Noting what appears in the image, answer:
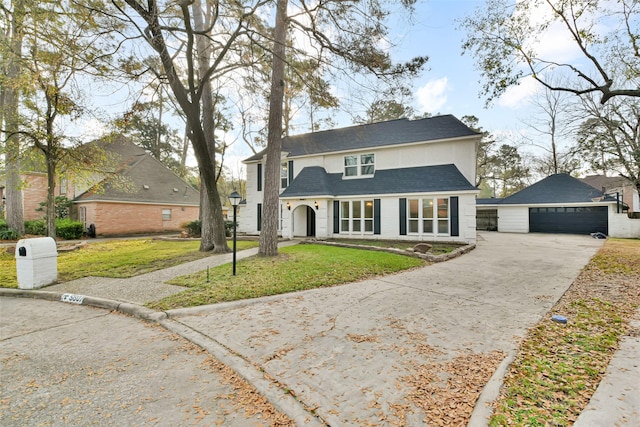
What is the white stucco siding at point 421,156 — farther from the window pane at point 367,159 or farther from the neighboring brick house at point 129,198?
the neighboring brick house at point 129,198

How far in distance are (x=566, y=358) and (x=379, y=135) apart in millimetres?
15362

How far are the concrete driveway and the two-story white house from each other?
22.7 ft

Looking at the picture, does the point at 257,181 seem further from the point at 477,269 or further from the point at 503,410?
the point at 503,410

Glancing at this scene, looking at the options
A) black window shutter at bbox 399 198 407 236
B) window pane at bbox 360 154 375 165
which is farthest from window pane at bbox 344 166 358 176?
black window shutter at bbox 399 198 407 236

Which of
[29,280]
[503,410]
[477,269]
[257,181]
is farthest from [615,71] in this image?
[29,280]

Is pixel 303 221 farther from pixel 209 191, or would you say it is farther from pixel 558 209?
pixel 558 209

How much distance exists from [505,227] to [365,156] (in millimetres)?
15186

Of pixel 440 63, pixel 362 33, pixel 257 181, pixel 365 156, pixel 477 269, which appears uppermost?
pixel 362 33

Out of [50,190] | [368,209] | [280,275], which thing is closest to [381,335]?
[280,275]

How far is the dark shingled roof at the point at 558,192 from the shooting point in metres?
20.2

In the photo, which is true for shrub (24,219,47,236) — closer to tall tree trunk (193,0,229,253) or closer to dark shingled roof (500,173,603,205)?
tall tree trunk (193,0,229,253)

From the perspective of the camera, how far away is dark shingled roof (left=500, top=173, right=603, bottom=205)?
66.4 ft

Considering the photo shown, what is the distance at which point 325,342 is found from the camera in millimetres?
3744

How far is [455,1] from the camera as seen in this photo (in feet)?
30.2
